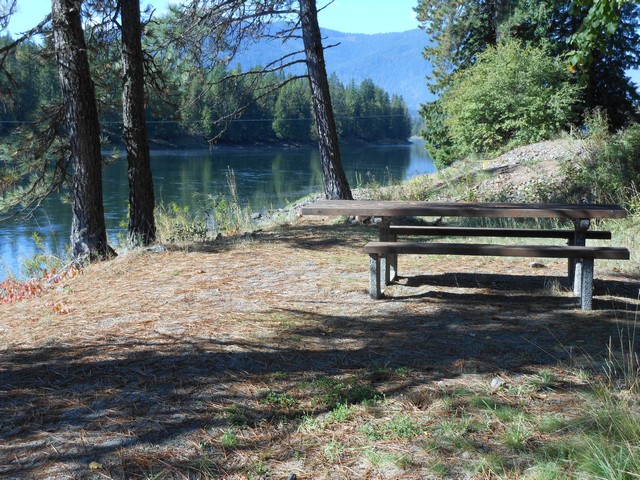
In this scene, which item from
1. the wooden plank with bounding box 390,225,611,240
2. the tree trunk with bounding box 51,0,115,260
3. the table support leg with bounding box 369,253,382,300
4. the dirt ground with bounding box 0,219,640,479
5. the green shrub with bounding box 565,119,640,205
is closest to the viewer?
the dirt ground with bounding box 0,219,640,479

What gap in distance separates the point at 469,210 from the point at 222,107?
450 inches

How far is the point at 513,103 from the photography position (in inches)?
693

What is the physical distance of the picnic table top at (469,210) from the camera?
4414mm

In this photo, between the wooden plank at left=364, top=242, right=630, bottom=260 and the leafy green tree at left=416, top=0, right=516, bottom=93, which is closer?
the wooden plank at left=364, top=242, right=630, bottom=260

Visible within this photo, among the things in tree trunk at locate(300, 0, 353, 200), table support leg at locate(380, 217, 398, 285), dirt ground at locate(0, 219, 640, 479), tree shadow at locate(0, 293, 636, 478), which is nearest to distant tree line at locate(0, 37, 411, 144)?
tree trunk at locate(300, 0, 353, 200)

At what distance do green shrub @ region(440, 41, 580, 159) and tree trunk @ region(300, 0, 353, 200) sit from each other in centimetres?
837

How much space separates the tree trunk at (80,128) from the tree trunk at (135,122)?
1.51ft

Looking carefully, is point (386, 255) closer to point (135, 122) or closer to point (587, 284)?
point (587, 284)

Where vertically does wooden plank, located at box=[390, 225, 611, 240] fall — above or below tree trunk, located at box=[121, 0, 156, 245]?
below

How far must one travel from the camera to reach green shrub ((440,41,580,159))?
1734cm

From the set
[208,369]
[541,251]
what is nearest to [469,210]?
[541,251]

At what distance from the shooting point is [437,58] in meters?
26.7

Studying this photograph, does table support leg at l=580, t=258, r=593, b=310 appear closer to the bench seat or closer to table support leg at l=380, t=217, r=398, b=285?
the bench seat

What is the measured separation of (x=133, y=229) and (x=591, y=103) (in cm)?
2011
